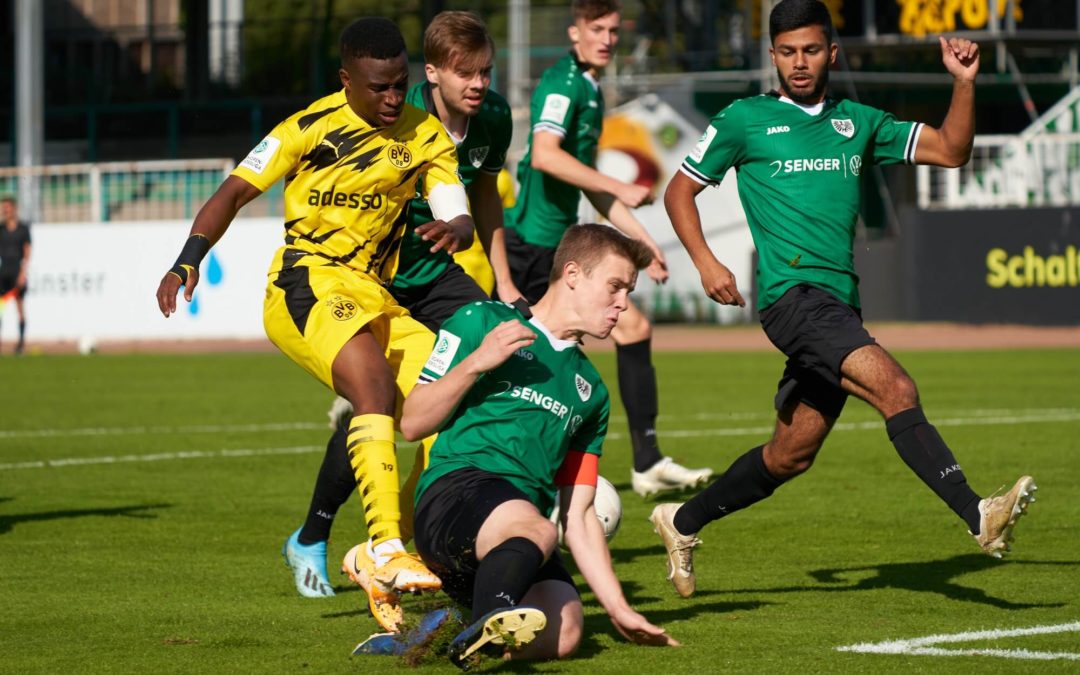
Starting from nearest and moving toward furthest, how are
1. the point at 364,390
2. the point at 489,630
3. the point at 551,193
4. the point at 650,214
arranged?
the point at 489,630 < the point at 364,390 < the point at 551,193 < the point at 650,214

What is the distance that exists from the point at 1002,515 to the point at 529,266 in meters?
3.95

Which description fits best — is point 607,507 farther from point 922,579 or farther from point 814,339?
point 922,579

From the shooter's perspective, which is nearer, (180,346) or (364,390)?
(364,390)

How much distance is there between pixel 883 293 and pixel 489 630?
76.2ft

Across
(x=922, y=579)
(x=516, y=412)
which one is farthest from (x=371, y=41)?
(x=922, y=579)

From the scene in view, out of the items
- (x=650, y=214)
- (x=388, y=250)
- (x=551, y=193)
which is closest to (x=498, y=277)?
(x=388, y=250)

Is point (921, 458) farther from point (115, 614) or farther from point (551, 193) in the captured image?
point (551, 193)

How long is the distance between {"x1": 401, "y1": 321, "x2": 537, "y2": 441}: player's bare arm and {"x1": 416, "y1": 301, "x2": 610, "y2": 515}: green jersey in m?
0.12

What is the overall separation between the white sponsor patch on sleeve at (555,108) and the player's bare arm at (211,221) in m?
2.90

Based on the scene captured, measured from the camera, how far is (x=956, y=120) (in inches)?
256

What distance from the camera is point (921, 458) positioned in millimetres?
6020

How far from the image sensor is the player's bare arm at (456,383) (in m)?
5.04

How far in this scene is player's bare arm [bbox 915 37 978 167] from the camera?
21.0 ft

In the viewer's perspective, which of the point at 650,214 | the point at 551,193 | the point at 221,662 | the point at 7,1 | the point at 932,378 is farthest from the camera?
the point at 7,1
